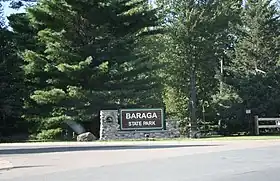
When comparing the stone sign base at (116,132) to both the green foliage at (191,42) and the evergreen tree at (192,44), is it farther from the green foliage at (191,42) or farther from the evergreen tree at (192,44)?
the green foliage at (191,42)

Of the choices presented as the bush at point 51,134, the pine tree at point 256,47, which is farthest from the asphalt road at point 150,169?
the pine tree at point 256,47

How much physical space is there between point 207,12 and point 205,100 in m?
8.25

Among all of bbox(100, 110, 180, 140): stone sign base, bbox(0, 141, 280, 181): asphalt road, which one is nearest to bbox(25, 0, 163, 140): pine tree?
bbox(100, 110, 180, 140): stone sign base

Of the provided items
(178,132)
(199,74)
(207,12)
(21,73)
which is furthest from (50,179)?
(199,74)

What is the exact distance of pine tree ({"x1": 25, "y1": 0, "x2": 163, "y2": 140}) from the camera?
125ft

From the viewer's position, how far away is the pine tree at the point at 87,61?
38156mm

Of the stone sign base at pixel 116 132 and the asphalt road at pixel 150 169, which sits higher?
the stone sign base at pixel 116 132

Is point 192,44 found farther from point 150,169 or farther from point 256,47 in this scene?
point 150,169

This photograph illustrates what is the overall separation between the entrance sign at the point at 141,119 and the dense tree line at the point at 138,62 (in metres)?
4.26

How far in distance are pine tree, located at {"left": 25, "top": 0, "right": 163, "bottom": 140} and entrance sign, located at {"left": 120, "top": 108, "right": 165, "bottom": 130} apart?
13.8 feet

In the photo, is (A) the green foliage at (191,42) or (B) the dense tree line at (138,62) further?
(A) the green foliage at (191,42)

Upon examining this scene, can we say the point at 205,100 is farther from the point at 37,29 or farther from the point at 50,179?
the point at 50,179

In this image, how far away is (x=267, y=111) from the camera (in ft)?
137

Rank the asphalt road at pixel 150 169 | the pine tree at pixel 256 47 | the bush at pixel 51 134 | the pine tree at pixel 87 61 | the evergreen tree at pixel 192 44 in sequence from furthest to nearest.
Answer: the evergreen tree at pixel 192 44
the pine tree at pixel 256 47
the bush at pixel 51 134
the pine tree at pixel 87 61
the asphalt road at pixel 150 169
